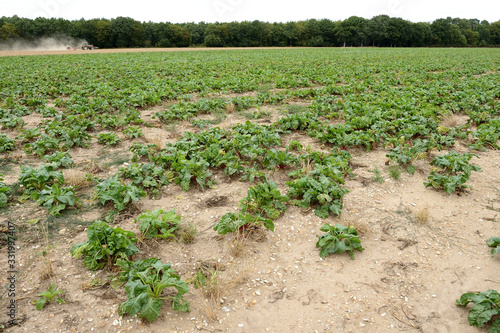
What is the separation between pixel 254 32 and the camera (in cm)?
8681

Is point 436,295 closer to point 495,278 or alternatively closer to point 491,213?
point 495,278

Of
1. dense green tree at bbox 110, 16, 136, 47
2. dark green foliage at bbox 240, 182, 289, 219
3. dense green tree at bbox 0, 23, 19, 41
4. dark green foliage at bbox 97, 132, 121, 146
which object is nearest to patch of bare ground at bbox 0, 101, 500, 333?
dark green foliage at bbox 240, 182, 289, 219

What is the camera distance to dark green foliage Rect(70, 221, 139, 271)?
12.3 feet

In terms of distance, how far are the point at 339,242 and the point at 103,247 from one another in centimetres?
308

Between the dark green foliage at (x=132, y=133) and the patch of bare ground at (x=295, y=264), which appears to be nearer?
the patch of bare ground at (x=295, y=264)

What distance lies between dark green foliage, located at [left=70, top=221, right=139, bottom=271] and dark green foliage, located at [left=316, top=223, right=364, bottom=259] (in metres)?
2.50

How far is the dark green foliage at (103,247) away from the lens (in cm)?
375

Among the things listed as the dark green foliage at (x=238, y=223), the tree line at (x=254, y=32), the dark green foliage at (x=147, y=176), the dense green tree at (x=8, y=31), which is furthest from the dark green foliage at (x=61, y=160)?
the dense green tree at (x=8, y=31)

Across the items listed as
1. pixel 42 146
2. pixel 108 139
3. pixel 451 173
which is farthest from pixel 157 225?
pixel 451 173

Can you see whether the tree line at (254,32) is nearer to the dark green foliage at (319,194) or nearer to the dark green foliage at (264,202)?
the dark green foliage at (319,194)

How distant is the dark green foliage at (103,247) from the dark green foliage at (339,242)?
8.21 ft

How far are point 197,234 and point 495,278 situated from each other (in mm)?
3968

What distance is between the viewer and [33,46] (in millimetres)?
79250

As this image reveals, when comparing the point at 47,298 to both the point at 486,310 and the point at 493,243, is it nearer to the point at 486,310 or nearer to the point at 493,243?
the point at 486,310
